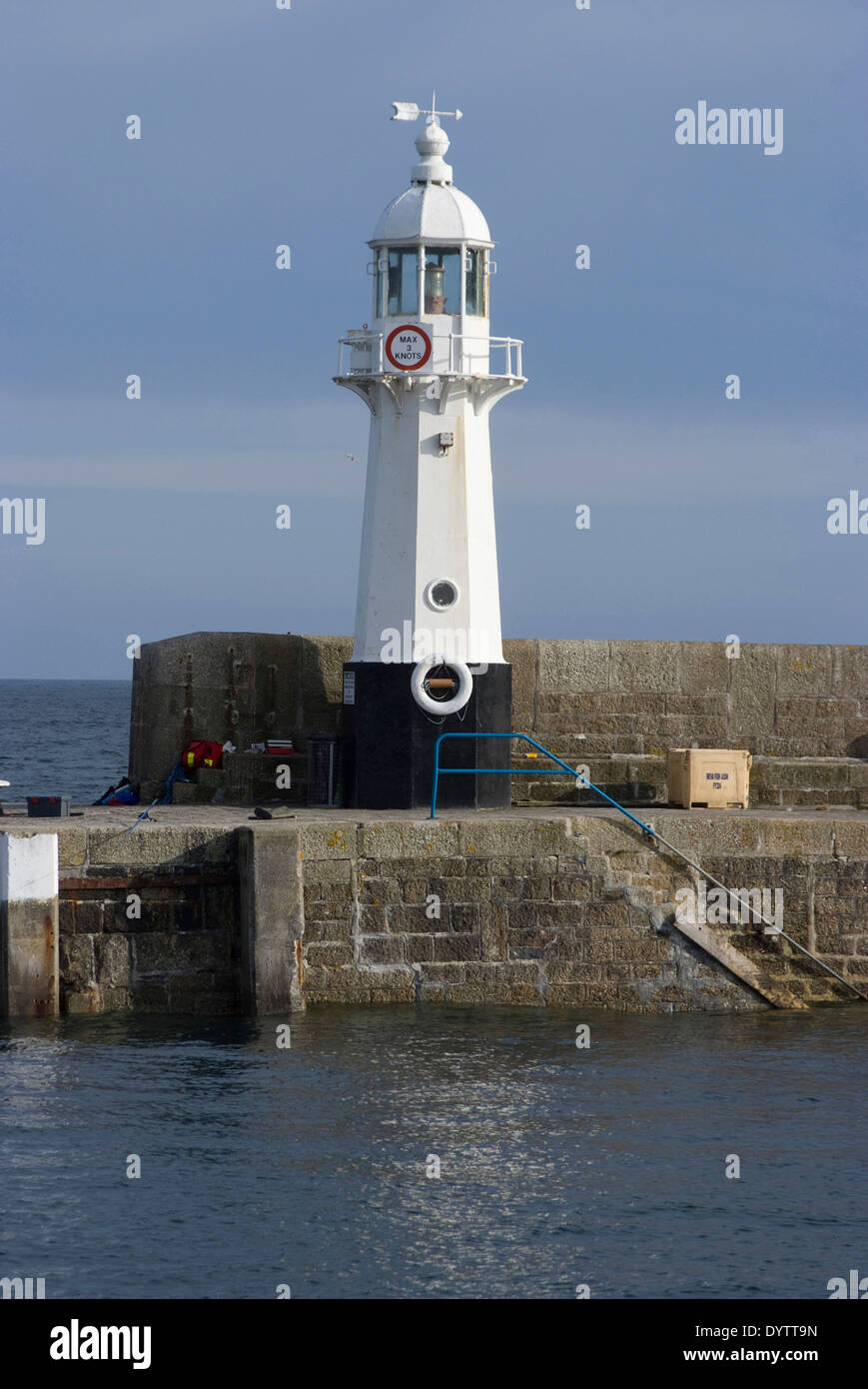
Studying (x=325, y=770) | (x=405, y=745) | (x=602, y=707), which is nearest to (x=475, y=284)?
(x=602, y=707)

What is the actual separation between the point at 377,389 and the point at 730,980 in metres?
8.47

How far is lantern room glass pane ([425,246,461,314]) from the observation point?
22219mm

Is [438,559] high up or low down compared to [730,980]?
up

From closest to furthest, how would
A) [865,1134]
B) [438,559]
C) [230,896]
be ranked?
[865,1134], [230,896], [438,559]

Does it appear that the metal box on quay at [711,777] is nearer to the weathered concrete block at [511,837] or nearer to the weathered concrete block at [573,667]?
the weathered concrete block at [573,667]

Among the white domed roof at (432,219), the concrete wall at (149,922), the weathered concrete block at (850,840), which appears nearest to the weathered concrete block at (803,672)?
the weathered concrete block at (850,840)

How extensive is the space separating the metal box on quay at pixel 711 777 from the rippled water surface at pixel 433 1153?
3751 millimetres

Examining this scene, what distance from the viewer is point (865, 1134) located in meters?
15.5

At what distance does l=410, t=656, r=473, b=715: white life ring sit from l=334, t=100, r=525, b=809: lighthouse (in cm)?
2

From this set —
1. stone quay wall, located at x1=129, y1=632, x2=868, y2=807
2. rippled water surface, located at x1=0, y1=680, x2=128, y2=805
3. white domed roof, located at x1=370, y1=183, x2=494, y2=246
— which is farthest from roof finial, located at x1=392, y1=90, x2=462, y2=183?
rippled water surface, located at x1=0, y1=680, x2=128, y2=805
